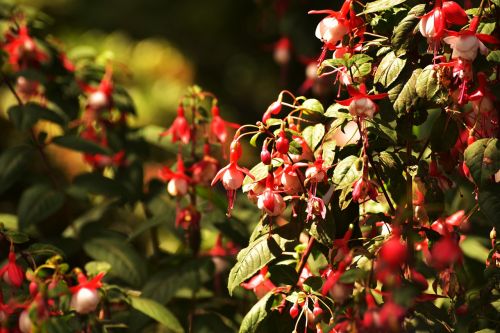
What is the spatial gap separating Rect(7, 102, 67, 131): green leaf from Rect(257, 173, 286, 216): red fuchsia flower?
61 cm

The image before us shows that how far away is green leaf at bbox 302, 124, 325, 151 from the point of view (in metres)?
0.91

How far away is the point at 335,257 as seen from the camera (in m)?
0.89

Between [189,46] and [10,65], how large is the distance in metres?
1.77

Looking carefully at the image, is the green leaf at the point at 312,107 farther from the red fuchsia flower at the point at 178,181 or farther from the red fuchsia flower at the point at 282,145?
the red fuchsia flower at the point at 178,181

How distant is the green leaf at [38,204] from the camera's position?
4.29ft

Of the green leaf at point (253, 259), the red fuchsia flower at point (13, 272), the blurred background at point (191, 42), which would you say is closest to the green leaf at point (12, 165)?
the red fuchsia flower at point (13, 272)

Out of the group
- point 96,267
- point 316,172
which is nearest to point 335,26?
point 316,172

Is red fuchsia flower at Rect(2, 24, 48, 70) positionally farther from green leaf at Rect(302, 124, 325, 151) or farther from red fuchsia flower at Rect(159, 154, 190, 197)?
green leaf at Rect(302, 124, 325, 151)

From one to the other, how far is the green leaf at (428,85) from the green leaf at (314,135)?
0.13 metres

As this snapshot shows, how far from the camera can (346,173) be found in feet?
2.79

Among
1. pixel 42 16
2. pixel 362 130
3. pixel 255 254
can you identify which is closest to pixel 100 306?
pixel 255 254

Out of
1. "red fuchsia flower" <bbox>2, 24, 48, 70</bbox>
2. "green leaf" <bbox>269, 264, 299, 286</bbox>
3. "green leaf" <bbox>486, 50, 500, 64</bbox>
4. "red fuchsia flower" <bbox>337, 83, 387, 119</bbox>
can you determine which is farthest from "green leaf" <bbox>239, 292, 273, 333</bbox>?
"red fuchsia flower" <bbox>2, 24, 48, 70</bbox>

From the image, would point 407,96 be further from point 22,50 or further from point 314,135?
point 22,50

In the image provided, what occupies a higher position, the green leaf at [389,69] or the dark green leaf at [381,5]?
the dark green leaf at [381,5]
